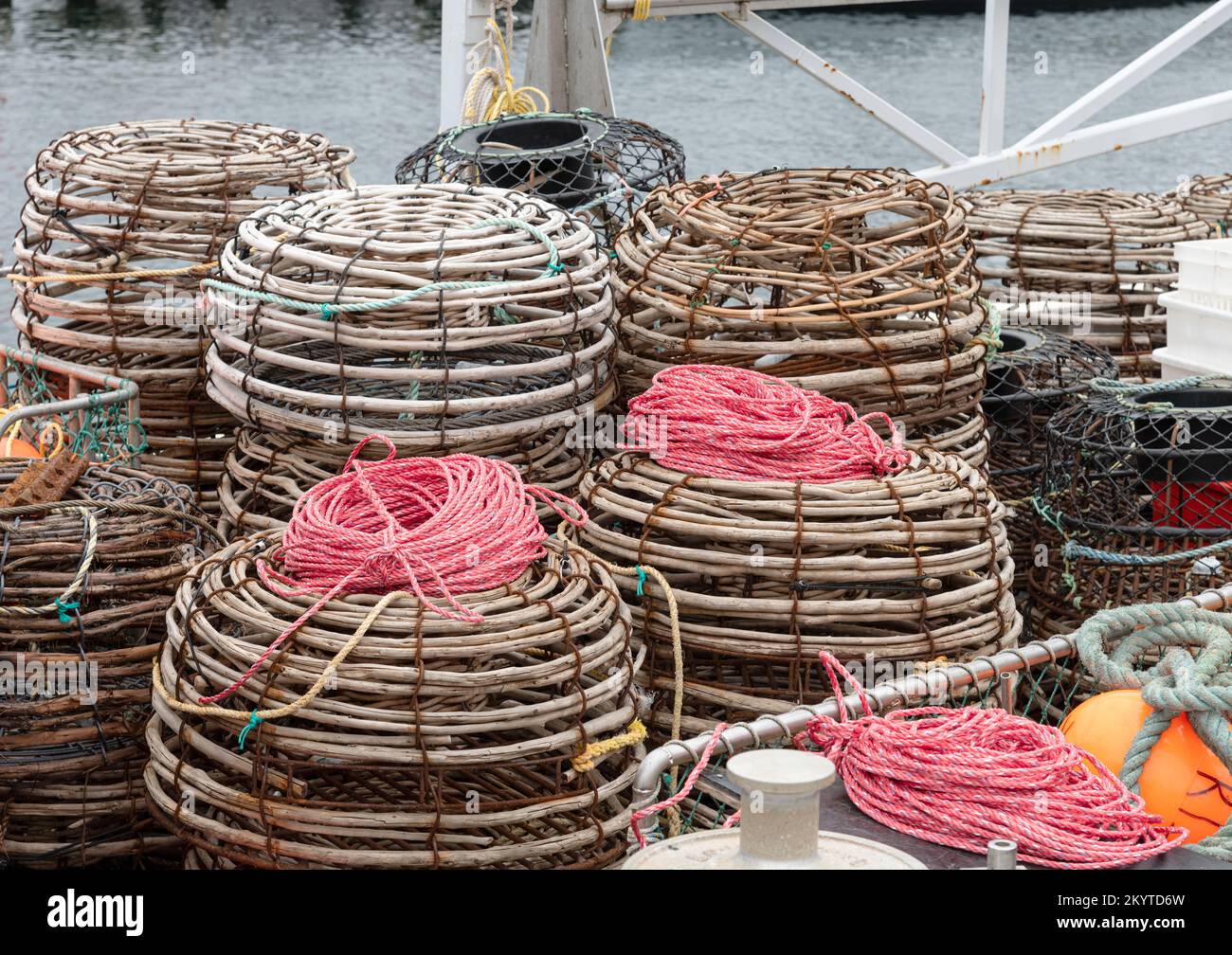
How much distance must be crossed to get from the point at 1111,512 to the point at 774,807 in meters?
2.56

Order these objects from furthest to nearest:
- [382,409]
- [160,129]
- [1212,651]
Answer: [160,129] < [382,409] < [1212,651]

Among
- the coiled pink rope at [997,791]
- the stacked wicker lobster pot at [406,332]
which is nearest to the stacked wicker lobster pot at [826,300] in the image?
the stacked wicker lobster pot at [406,332]

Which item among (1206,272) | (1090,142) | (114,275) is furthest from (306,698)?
(1090,142)

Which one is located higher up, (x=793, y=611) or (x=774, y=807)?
(x=774, y=807)

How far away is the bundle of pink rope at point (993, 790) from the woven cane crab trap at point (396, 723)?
0.41 meters

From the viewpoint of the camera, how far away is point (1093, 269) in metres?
5.50

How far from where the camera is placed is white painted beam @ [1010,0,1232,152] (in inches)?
289

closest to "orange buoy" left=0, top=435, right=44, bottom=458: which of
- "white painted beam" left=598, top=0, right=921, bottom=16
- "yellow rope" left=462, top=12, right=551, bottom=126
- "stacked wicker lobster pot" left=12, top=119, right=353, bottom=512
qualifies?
"stacked wicker lobster pot" left=12, top=119, right=353, bottom=512

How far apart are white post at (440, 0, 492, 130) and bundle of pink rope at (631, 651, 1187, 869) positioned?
4.31 metres

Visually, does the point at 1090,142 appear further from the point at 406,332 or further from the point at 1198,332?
the point at 406,332

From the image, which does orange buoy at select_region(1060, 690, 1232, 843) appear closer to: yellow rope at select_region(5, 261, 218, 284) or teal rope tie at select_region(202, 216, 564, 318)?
teal rope tie at select_region(202, 216, 564, 318)

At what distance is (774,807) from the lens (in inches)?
78.1

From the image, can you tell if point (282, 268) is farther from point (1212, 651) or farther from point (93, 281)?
point (1212, 651)
